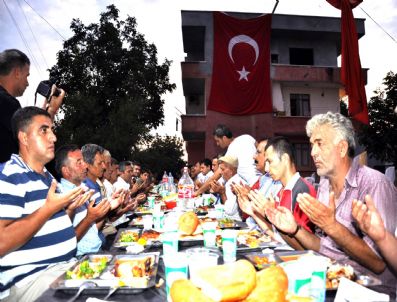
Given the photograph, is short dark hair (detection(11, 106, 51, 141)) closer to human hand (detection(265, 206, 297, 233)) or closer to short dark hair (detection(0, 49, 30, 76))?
short dark hair (detection(0, 49, 30, 76))

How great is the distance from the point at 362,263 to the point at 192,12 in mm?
18642

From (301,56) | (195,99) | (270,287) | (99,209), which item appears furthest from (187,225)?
(301,56)

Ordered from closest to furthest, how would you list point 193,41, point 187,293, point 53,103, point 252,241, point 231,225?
point 187,293, point 252,241, point 231,225, point 53,103, point 193,41

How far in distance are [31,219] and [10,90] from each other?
6.95 ft

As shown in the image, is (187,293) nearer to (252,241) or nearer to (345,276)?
(345,276)

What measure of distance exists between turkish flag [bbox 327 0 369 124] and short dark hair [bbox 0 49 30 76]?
5866 millimetres

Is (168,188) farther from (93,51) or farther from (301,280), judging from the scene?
(93,51)

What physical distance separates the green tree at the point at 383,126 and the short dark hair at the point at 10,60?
13.0 m

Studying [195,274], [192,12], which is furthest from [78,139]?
[195,274]

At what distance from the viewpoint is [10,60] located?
3762 mm

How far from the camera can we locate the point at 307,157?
20062 mm

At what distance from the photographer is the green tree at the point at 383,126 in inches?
527

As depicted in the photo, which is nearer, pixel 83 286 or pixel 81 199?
pixel 83 286

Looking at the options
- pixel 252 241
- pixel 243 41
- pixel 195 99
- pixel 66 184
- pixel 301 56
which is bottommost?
pixel 252 241
